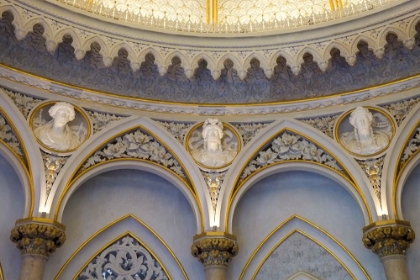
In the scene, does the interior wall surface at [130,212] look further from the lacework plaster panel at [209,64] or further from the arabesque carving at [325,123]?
the arabesque carving at [325,123]

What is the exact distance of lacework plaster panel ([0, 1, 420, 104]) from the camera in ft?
26.2

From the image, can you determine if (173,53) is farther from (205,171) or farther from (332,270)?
(332,270)

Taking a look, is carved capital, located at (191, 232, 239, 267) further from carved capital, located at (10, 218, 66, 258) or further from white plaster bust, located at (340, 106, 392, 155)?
white plaster bust, located at (340, 106, 392, 155)

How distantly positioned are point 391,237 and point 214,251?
2646 millimetres

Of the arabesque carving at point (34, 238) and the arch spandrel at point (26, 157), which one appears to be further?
the arch spandrel at point (26, 157)

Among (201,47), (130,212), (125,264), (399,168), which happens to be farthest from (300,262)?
(201,47)

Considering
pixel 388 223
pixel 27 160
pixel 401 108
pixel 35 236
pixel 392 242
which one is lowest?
pixel 392 242

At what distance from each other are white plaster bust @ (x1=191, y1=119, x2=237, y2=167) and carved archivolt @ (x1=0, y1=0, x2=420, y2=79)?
2.94 ft

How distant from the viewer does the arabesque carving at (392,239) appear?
7.33 meters

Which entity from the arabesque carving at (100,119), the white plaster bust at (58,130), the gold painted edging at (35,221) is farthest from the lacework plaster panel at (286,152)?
the gold painted edging at (35,221)

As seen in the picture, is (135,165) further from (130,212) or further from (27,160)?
(27,160)

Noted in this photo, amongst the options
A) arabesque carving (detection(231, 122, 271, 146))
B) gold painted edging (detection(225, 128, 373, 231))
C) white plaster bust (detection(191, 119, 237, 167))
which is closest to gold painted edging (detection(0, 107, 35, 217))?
white plaster bust (detection(191, 119, 237, 167))

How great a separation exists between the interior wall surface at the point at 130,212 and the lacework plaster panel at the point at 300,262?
1.20 m

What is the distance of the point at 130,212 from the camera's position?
28.3 ft
